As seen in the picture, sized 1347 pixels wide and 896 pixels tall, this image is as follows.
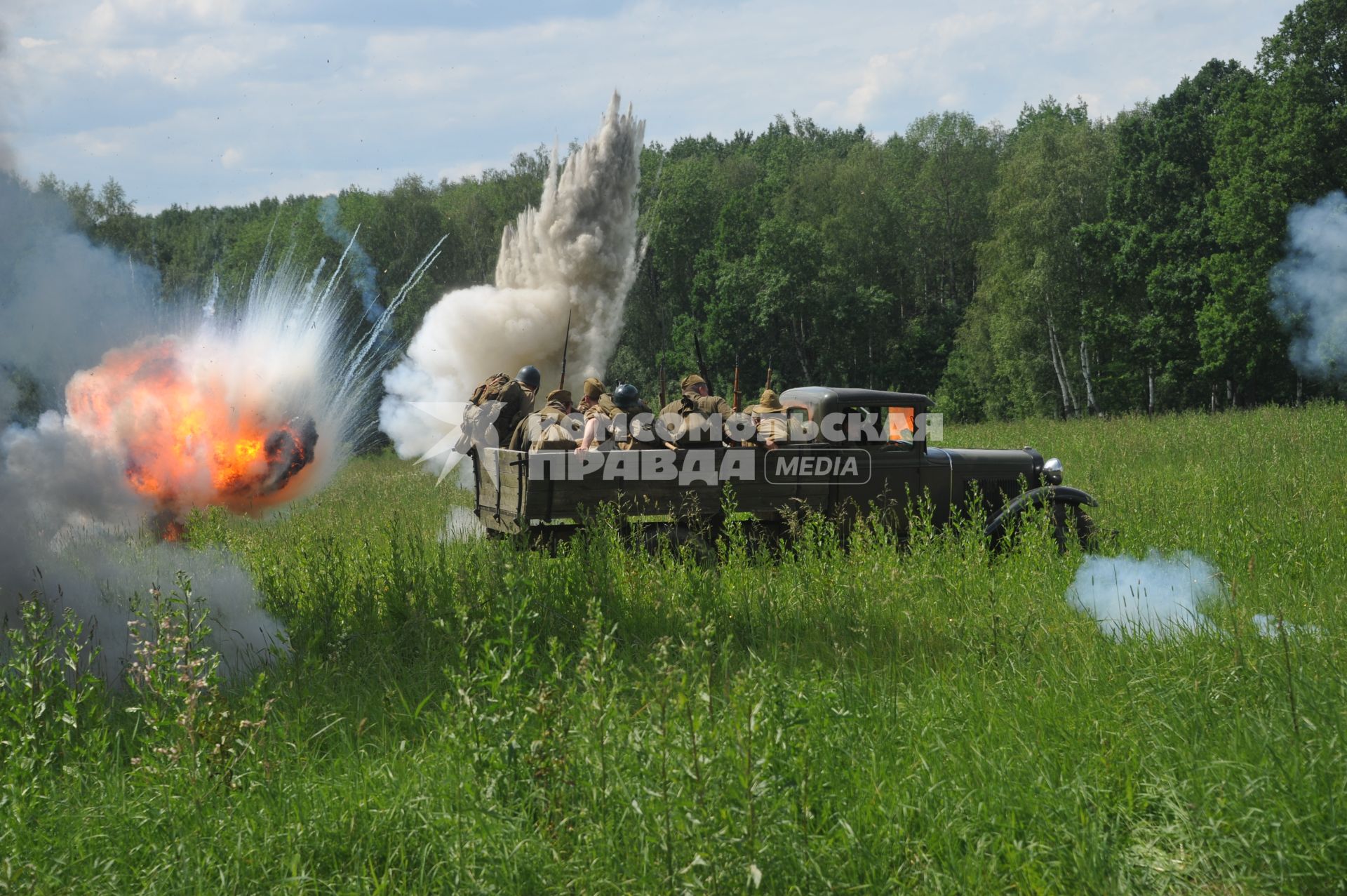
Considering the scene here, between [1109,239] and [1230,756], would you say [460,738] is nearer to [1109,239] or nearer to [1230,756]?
[1230,756]

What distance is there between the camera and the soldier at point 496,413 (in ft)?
37.1

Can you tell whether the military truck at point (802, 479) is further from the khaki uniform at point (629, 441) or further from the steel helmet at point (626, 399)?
the steel helmet at point (626, 399)

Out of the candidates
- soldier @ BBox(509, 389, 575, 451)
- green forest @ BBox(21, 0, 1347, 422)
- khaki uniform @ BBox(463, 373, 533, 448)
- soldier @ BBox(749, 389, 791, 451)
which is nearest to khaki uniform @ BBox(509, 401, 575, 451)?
soldier @ BBox(509, 389, 575, 451)

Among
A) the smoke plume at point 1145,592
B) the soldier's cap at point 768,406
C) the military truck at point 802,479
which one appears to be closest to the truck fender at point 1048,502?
the military truck at point 802,479

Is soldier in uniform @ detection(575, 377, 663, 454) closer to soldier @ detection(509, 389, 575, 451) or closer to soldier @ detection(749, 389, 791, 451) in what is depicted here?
soldier @ detection(509, 389, 575, 451)

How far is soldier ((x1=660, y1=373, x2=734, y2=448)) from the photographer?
890 cm

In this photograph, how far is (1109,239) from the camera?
37.0 metres

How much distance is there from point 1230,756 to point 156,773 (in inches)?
168

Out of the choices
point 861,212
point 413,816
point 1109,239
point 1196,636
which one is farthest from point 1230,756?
point 861,212

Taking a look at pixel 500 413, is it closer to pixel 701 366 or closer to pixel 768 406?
pixel 768 406

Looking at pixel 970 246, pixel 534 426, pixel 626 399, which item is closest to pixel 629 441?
pixel 626 399

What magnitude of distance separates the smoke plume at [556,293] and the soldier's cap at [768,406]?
535 inches

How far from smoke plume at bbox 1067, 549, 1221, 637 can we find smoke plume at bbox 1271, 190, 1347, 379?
21953 millimetres

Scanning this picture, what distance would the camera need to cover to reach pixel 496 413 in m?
11.3
